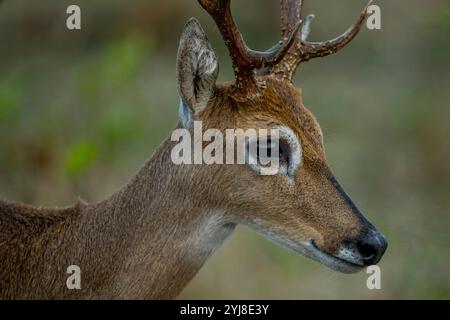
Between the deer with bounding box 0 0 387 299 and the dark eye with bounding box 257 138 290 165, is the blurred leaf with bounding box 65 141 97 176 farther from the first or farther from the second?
the dark eye with bounding box 257 138 290 165

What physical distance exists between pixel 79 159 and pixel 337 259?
4400 mm

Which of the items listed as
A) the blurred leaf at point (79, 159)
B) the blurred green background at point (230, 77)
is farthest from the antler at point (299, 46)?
the blurred leaf at point (79, 159)

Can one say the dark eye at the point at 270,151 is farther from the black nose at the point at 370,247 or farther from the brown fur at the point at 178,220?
the black nose at the point at 370,247

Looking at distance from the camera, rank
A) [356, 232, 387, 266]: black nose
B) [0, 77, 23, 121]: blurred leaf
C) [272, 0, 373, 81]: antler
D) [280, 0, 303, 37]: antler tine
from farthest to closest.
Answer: [0, 77, 23, 121]: blurred leaf → [280, 0, 303, 37]: antler tine → [272, 0, 373, 81]: antler → [356, 232, 387, 266]: black nose

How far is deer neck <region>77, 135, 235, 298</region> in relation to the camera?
604 centimetres

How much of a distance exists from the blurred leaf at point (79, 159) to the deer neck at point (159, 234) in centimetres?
363

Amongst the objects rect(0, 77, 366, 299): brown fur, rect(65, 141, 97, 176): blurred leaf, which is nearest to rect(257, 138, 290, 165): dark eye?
rect(0, 77, 366, 299): brown fur

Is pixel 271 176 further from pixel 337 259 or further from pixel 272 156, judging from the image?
pixel 337 259

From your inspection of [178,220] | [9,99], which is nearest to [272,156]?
[178,220]

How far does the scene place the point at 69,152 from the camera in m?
10.3

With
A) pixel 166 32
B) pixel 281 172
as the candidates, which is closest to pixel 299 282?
pixel 281 172

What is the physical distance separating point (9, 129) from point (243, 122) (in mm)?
5178

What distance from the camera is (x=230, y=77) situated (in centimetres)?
1401
